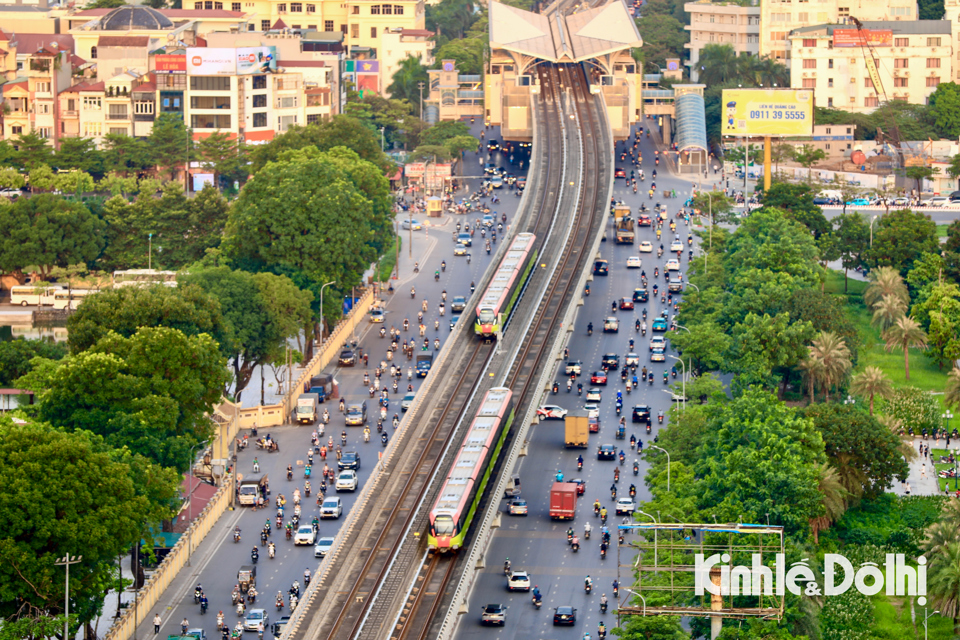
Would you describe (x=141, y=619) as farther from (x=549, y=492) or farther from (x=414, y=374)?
(x=414, y=374)

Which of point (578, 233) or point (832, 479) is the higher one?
point (578, 233)

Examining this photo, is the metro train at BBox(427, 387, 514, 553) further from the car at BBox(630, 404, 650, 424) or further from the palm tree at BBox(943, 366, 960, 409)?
the palm tree at BBox(943, 366, 960, 409)

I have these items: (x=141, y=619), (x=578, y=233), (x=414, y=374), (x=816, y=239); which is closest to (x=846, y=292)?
(x=816, y=239)

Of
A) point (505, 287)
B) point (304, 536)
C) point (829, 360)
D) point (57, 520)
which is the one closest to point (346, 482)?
point (304, 536)

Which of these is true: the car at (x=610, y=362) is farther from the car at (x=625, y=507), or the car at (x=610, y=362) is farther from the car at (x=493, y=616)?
the car at (x=493, y=616)

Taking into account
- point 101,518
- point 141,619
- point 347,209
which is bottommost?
point 141,619

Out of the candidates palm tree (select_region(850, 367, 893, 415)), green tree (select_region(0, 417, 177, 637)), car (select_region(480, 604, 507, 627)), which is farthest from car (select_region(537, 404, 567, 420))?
green tree (select_region(0, 417, 177, 637))

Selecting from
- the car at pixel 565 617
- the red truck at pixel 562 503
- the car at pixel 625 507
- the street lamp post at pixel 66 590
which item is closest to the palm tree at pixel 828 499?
the car at pixel 625 507
